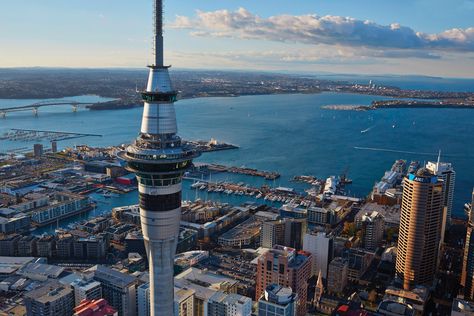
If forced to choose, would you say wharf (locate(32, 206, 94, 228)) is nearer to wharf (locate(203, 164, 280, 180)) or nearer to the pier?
wharf (locate(203, 164, 280, 180))

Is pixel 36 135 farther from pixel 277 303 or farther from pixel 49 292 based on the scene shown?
pixel 277 303

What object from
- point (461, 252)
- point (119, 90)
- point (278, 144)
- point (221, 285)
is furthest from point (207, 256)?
point (119, 90)

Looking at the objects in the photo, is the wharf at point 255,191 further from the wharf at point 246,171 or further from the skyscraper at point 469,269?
the skyscraper at point 469,269

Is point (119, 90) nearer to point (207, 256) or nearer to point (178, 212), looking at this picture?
point (207, 256)

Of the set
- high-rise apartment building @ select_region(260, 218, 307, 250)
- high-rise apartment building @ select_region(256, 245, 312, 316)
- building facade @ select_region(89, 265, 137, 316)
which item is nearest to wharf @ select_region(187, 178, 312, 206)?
high-rise apartment building @ select_region(260, 218, 307, 250)

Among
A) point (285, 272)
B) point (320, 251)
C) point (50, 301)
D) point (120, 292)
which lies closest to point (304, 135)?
point (320, 251)

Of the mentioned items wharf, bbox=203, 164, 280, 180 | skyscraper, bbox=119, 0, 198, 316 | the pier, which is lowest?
wharf, bbox=203, 164, 280, 180
